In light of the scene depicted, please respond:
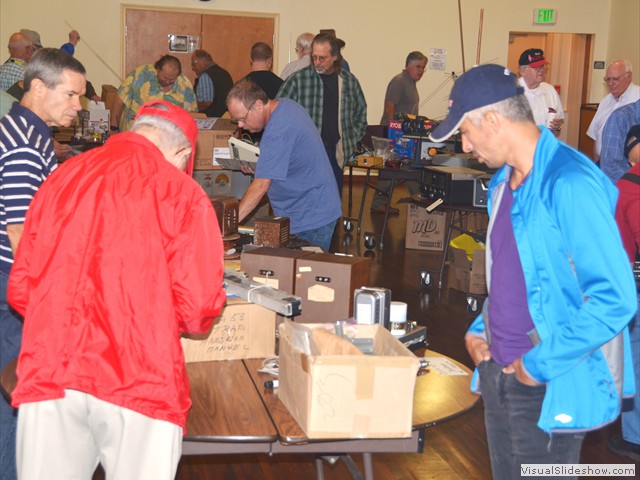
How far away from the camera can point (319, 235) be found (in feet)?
13.5

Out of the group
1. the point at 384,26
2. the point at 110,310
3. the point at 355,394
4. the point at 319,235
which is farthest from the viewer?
the point at 384,26

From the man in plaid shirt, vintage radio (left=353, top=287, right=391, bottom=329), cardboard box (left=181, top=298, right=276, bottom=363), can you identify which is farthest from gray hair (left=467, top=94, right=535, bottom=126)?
the man in plaid shirt

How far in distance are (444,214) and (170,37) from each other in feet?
20.3

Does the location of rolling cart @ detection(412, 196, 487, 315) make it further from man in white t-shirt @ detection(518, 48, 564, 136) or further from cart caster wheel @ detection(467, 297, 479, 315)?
man in white t-shirt @ detection(518, 48, 564, 136)

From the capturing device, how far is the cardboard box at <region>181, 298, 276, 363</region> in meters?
2.53

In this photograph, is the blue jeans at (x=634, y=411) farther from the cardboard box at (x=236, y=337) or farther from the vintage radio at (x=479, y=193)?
the vintage radio at (x=479, y=193)

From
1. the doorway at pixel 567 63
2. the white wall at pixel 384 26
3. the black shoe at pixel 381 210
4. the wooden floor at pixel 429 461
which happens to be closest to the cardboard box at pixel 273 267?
the wooden floor at pixel 429 461

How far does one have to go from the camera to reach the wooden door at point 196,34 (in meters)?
11.8

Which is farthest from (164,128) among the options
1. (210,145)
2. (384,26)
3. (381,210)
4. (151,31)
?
(384,26)

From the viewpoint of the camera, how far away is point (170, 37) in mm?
11930

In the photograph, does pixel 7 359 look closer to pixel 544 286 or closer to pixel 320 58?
pixel 544 286

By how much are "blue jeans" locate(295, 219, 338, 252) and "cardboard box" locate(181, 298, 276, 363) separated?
1.52m

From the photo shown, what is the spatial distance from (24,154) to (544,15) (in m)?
11.9

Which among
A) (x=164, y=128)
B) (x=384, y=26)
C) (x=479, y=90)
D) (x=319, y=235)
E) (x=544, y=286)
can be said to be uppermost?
(x=384, y=26)
